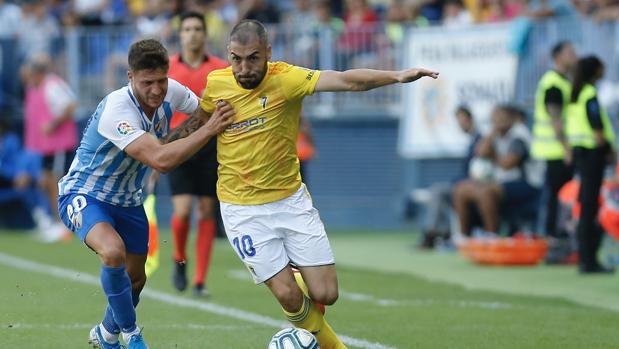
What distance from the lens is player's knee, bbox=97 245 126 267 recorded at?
7699 millimetres

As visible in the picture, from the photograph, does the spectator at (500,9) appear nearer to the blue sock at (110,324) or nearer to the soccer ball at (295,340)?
the blue sock at (110,324)

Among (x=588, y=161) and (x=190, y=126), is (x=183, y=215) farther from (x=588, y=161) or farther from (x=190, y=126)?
(x=588, y=161)

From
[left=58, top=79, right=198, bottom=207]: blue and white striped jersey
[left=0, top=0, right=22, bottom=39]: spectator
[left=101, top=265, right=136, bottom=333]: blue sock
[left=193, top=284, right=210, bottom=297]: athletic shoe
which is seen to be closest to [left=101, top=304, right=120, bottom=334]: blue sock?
[left=101, top=265, right=136, bottom=333]: blue sock

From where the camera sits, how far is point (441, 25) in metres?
19.9

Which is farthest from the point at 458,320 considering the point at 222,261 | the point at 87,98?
the point at 87,98

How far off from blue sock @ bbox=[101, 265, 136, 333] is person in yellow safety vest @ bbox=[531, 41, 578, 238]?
7381 mm

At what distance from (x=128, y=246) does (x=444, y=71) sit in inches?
436

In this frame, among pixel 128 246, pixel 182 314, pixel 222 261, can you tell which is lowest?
pixel 222 261

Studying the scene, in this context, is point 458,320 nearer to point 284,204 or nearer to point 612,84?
point 284,204

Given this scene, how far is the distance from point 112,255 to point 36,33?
14.3 metres

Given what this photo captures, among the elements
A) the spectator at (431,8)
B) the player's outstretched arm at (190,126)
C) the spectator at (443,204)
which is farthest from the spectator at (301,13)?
the player's outstretched arm at (190,126)

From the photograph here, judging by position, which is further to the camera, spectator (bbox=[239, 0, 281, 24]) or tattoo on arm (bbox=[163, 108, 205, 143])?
spectator (bbox=[239, 0, 281, 24])

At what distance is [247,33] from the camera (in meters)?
7.65

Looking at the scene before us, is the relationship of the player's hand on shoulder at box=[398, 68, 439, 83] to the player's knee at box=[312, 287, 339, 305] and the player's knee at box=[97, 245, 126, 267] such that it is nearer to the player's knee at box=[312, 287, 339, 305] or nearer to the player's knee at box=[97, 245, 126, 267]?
the player's knee at box=[312, 287, 339, 305]
